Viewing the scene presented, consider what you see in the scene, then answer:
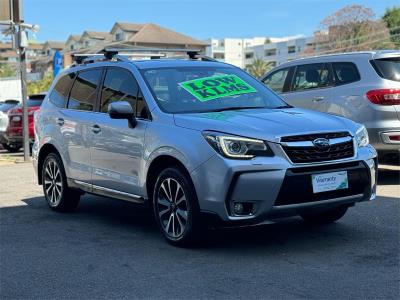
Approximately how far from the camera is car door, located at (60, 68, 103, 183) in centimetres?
664

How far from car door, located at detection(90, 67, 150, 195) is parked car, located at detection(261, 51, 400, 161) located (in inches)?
144

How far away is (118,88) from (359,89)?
3748 millimetres

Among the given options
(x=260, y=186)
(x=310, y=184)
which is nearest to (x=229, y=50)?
(x=310, y=184)

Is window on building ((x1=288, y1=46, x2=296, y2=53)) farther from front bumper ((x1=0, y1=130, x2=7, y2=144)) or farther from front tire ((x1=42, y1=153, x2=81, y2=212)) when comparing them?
front tire ((x1=42, y1=153, x2=81, y2=212))

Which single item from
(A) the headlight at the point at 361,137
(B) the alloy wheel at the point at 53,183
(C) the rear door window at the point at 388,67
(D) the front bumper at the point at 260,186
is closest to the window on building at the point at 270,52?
(C) the rear door window at the point at 388,67

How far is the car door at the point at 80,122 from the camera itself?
21.8 feet

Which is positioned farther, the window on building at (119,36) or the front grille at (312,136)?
the window on building at (119,36)

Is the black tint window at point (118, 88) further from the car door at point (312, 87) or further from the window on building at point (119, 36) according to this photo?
the window on building at point (119, 36)

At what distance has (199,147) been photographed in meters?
4.97

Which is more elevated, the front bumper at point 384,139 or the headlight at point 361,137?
the headlight at point 361,137

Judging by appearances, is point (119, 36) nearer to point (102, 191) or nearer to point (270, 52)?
point (270, 52)

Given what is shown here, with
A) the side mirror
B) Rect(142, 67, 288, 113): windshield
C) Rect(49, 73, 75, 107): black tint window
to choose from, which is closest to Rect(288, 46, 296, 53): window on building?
Rect(49, 73, 75, 107): black tint window

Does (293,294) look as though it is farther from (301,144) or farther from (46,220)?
(46,220)

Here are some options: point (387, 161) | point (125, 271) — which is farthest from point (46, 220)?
point (387, 161)
